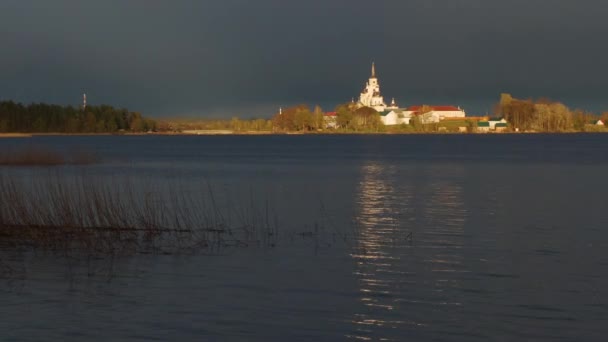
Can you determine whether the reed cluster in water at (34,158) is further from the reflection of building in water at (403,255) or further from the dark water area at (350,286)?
the dark water area at (350,286)

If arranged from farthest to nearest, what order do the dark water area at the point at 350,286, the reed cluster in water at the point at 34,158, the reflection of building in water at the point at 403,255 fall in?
the reed cluster in water at the point at 34,158
the reflection of building in water at the point at 403,255
the dark water area at the point at 350,286

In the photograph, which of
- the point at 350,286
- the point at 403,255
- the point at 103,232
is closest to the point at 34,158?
the point at 103,232

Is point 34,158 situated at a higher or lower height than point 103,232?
higher

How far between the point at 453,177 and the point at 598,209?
2288cm

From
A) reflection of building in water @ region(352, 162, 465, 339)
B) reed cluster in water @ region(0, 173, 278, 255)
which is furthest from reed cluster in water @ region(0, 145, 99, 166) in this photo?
reed cluster in water @ region(0, 173, 278, 255)

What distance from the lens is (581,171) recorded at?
60062mm

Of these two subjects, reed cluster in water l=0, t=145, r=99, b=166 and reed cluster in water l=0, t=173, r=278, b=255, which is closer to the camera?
reed cluster in water l=0, t=173, r=278, b=255

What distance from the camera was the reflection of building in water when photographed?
14.1 meters

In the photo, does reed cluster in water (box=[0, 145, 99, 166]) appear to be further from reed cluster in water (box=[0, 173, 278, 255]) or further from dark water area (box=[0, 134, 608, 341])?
reed cluster in water (box=[0, 173, 278, 255])

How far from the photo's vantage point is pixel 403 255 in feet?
66.1

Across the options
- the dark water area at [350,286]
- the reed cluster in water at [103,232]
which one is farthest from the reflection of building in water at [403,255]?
the reed cluster in water at [103,232]

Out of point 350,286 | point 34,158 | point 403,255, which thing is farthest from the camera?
point 34,158

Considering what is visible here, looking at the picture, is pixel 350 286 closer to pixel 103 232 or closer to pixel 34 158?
pixel 103 232

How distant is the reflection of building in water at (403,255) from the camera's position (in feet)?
46.4
